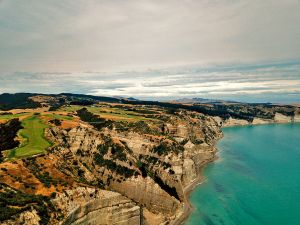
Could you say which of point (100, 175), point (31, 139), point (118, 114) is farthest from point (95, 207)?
point (118, 114)

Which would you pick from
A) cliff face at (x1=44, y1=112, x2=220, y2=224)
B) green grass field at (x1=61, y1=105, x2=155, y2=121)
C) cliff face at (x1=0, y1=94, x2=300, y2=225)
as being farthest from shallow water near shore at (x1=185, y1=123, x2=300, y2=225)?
green grass field at (x1=61, y1=105, x2=155, y2=121)

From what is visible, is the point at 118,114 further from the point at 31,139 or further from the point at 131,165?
the point at 31,139

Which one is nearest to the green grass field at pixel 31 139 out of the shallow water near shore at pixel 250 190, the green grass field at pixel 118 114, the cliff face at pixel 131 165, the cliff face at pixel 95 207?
the cliff face at pixel 131 165

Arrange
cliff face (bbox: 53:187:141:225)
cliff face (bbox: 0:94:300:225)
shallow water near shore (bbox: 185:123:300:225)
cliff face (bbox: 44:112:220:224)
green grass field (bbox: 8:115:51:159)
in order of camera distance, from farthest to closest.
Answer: shallow water near shore (bbox: 185:123:300:225) → cliff face (bbox: 44:112:220:224) → green grass field (bbox: 8:115:51:159) → cliff face (bbox: 53:187:141:225) → cliff face (bbox: 0:94:300:225)

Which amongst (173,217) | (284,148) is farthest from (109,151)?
(284,148)

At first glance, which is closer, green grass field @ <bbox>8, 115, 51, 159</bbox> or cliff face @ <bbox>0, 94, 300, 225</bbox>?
cliff face @ <bbox>0, 94, 300, 225</bbox>

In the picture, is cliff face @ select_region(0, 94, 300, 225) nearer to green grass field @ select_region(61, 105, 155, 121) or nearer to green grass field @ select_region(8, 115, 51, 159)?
green grass field @ select_region(8, 115, 51, 159)

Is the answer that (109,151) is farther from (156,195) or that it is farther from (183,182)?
(183,182)
